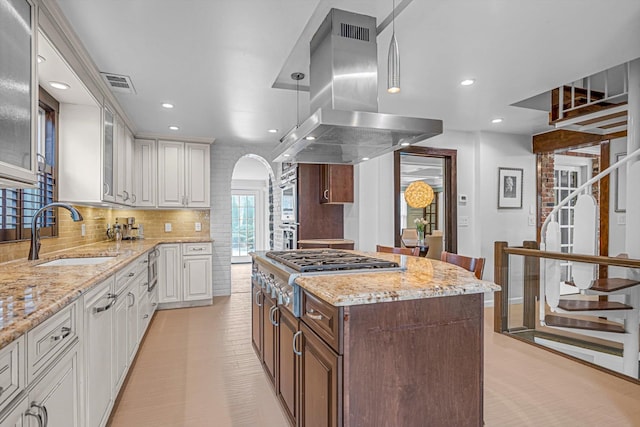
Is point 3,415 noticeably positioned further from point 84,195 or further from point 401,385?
point 84,195

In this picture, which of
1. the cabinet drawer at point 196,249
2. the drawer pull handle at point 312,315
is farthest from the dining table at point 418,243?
the drawer pull handle at point 312,315

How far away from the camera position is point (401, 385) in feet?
4.57

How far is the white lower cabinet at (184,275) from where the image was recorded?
4488mm

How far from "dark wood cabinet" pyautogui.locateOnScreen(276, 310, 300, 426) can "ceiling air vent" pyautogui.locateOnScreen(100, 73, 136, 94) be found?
233cm

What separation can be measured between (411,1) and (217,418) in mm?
2699

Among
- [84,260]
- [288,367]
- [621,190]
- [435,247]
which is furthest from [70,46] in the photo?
[621,190]

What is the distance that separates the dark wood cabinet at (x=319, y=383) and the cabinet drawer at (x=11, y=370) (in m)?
0.99

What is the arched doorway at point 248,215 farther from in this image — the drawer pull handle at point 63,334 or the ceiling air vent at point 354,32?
the drawer pull handle at point 63,334

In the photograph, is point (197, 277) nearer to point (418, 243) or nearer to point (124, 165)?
point (124, 165)

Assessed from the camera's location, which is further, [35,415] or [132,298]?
[132,298]

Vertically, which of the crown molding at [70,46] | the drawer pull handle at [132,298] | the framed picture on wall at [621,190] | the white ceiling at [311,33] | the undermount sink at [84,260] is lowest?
the drawer pull handle at [132,298]

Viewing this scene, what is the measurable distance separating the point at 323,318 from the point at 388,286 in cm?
31

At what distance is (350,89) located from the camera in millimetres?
2068

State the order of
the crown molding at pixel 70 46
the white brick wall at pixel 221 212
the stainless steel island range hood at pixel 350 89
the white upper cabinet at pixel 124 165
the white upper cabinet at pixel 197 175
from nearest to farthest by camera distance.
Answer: the crown molding at pixel 70 46 → the stainless steel island range hood at pixel 350 89 → the white upper cabinet at pixel 124 165 → the white upper cabinet at pixel 197 175 → the white brick wall at pixel 221 212
